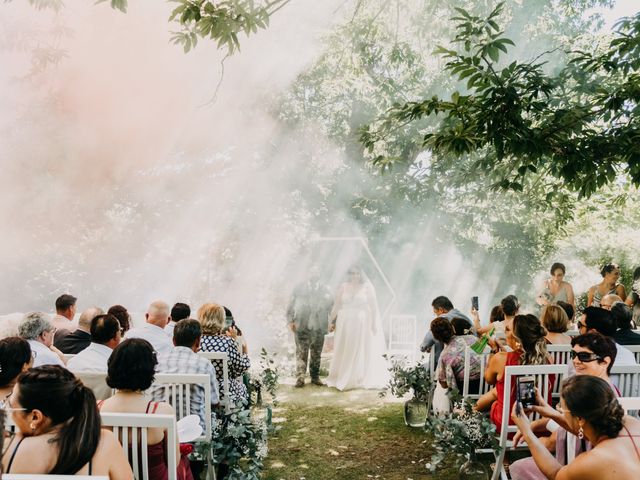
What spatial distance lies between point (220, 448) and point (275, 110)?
344 inches

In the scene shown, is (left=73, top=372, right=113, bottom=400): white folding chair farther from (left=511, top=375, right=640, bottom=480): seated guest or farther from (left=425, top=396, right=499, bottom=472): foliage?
(left=511, top=375, right=640, bottom=480): seated guest

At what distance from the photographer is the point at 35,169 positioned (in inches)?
392

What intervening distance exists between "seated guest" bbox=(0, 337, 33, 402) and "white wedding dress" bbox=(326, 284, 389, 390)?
199 inches

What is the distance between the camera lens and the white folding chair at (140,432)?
2014 mm

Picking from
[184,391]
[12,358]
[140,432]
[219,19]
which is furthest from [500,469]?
[219,19]

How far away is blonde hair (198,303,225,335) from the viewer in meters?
4.15

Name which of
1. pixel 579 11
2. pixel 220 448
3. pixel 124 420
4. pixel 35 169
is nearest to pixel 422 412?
pixel 220 448

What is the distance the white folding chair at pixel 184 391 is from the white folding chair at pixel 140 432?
75cm

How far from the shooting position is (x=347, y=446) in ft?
15.4

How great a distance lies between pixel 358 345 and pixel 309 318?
0.77 metres

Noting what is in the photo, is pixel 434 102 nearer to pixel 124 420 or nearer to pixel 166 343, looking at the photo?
pixel 166 343

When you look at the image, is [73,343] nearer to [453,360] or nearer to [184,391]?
[184,391]

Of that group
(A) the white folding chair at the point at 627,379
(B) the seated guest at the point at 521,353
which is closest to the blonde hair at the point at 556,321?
(B) the seated guest at the point at 521,353

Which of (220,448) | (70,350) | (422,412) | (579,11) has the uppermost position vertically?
(579,11)
